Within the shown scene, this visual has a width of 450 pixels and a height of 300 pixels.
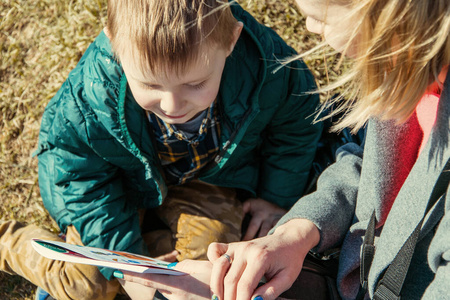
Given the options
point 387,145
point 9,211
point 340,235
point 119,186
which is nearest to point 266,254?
point 340,235

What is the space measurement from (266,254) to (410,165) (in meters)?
0.51

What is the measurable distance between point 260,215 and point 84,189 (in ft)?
2.75

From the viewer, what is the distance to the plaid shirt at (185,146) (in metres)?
1.94

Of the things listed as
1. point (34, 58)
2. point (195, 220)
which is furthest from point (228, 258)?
point (34, 58)

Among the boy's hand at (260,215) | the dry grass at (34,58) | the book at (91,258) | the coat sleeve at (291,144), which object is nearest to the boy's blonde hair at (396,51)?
the book at (91,258)

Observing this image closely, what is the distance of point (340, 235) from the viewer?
1705 mm

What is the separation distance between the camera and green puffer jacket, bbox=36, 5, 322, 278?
70.9 inches

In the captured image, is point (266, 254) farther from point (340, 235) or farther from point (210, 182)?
point (210, 182)

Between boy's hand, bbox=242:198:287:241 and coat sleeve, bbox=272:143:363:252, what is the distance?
61 cm

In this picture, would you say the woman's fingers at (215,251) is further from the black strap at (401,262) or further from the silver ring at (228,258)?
the black strap at (401,262)

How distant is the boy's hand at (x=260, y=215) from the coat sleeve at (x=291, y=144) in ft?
0.18

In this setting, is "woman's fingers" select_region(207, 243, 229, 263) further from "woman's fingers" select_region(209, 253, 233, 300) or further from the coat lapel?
the coat lapel

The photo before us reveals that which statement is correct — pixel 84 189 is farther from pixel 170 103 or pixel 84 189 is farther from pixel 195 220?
pixel 170 103

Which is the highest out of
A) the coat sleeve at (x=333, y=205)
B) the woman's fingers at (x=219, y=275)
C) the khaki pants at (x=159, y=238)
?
the coat sleeve at (x=333, y=205)
